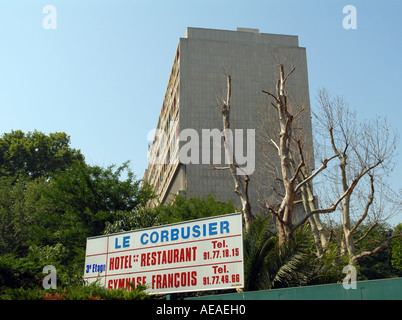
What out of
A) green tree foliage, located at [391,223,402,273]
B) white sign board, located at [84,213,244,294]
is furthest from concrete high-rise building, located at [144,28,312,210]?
white sign board, located at [84,213,244,294]

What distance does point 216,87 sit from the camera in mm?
40531

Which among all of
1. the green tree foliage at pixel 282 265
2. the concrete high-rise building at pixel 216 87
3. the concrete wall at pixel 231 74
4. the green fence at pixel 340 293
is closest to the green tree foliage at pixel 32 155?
the concrete high-rise building at pixel 216 87

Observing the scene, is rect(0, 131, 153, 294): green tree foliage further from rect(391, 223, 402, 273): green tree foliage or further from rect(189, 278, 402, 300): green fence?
rect(391, 223, 402, 273): green tree foliage

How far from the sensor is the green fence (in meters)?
8.44

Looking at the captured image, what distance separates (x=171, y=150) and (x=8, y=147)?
18.1 meters

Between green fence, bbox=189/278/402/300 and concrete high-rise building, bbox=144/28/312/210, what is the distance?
26575mm

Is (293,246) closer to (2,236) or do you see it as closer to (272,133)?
(272,133)

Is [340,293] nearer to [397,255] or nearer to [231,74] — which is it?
[231,74]

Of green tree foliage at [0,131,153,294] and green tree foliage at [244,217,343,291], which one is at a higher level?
green tree foliage at [0,131,153,294]

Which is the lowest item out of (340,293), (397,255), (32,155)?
(340,293)

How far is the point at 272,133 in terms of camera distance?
77.9 feet

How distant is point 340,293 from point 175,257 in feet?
15.6

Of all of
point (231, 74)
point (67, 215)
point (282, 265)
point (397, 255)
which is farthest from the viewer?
point (397, 255)

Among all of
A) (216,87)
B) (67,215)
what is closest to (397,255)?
(216,87)
